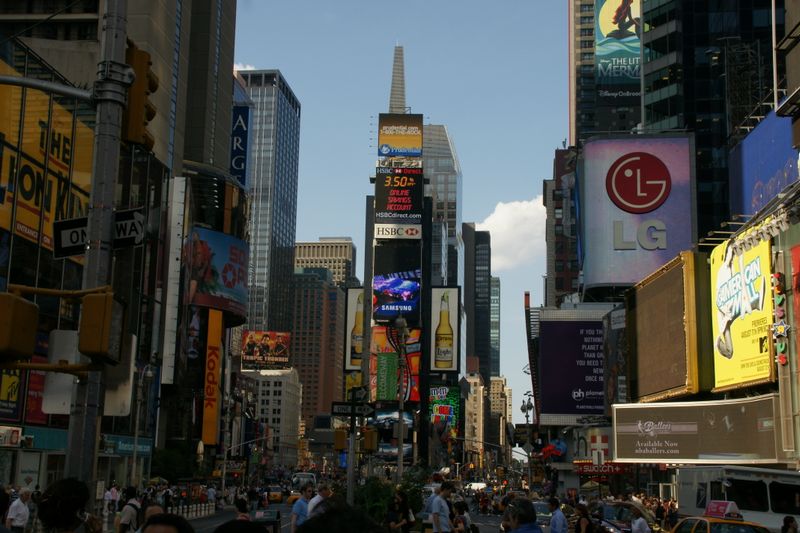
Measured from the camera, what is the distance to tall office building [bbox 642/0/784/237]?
3703 inches

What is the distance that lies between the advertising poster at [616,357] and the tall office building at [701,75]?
71.4 ft

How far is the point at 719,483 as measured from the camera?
31.7 meters

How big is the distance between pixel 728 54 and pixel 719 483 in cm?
5400

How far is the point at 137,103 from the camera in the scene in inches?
455

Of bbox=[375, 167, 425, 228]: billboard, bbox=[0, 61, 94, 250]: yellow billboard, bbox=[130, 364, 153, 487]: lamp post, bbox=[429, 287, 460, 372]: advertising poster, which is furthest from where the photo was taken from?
bbox=[429, 287, 460, 372]: advertising poster

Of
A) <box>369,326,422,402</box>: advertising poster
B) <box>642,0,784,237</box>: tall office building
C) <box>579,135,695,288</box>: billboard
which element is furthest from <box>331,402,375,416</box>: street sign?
<box>369,326,422,402</box>: advertising poster

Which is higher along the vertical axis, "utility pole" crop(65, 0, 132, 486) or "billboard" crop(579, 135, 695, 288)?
"billboard" crop(579, 135, 695, 288)

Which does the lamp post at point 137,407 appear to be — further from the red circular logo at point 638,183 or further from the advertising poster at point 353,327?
the advertising poster at point 353,327

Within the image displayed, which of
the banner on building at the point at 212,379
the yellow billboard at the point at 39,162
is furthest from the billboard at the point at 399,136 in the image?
the yellow billboard at the point at 39,162

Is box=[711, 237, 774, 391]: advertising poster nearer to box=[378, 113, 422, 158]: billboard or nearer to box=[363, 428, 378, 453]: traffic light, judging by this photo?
box=[363, 428, 378, 453]: traffic light

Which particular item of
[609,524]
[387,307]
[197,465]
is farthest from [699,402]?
[387,307]

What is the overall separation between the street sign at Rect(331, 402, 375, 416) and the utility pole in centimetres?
1606

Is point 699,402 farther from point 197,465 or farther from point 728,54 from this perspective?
point 197,465

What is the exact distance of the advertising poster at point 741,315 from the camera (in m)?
45.8
